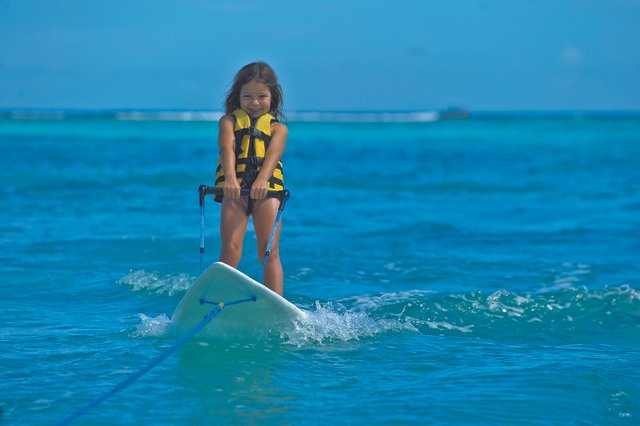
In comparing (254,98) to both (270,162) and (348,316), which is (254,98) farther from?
(348,316)

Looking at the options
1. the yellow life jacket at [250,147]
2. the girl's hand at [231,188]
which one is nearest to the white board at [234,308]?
the girl's hand at [231,188]

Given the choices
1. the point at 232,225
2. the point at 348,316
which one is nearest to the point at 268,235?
the point at 232,225

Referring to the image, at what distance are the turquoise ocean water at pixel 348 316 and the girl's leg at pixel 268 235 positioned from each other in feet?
1.34

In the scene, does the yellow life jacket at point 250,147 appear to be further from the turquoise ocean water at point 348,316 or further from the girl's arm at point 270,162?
the turquoise ocean water at point 348,316

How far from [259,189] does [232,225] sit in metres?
0.42

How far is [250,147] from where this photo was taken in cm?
614

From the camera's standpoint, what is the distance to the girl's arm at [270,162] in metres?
6.01

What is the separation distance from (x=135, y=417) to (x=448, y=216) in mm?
11221

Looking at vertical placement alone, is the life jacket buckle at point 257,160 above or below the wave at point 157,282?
above

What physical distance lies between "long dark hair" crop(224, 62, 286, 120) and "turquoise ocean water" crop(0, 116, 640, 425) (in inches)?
62.0

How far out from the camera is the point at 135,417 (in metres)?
4.70

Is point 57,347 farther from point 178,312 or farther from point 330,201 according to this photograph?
point 330,201

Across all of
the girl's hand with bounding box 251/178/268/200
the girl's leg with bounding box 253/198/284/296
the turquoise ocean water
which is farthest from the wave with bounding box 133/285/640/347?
the girl's hand with bounding box 251/178/268/200

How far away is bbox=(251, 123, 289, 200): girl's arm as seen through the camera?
601cm
